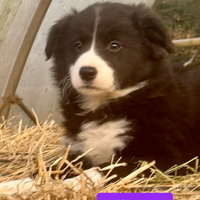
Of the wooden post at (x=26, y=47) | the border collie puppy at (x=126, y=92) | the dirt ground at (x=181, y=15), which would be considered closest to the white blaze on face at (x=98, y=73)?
the border collie puppy at (x=126, y=92)

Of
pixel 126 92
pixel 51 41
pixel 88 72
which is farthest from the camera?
pixel 51 41

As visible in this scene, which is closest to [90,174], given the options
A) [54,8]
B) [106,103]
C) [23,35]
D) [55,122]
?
[106,103]

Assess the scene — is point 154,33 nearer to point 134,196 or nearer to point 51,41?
point 51,41

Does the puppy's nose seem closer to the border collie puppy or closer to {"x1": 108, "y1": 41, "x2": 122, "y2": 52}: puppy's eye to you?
the border collie puppy

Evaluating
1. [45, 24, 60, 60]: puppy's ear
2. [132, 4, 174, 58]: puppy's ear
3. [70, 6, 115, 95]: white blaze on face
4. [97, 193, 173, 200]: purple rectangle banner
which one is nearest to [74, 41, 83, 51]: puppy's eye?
[70, 6, 115, 95]: white blaze on face

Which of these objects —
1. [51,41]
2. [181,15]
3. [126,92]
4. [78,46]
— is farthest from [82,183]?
[181,15]

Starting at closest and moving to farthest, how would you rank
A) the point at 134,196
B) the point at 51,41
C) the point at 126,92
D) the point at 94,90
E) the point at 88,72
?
the point at 134,196, the point at 88,72, the point at 94,90, the point at 126,92, the point at 51,41

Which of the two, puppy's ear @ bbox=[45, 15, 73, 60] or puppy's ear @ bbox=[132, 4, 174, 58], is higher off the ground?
puppy's ear @ bbox=[45, 15, 73, 60]
